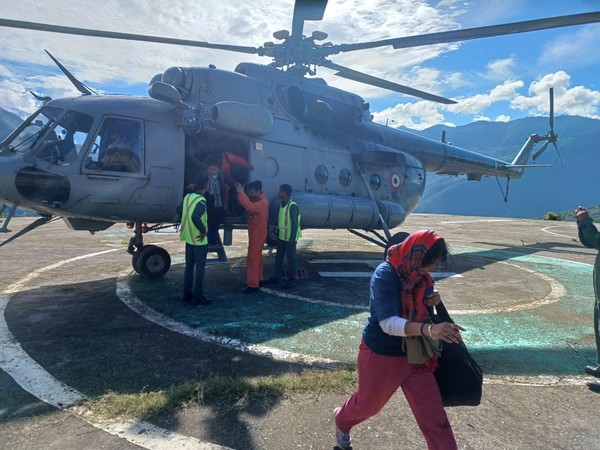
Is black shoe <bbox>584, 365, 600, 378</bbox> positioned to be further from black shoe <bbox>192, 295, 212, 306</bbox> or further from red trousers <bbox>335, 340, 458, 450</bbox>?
black shoe <bbox>192, 295, 212, 306</bbox>

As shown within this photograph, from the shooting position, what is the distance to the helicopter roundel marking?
37.7 feet

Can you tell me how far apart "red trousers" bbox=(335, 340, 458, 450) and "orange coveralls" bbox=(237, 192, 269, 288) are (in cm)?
471

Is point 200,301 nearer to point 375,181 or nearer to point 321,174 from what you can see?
point 321,174

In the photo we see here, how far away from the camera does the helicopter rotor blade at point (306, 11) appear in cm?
798

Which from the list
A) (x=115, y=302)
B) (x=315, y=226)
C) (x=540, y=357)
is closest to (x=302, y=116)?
(x=315, y=226)

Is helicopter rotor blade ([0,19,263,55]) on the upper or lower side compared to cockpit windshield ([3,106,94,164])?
upper

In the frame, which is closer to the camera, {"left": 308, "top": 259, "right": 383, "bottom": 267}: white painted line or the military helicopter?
the military helicopter

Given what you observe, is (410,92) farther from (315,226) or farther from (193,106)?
(193,106)

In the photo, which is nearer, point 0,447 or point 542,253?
point 0,447

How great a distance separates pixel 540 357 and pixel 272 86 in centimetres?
741

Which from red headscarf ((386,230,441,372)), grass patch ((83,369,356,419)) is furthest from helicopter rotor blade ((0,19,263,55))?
red headscarf ((386,230,441,372))

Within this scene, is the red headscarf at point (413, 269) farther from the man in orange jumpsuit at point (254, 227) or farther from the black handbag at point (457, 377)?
the man in orange jumpsuit at point (254, 227)

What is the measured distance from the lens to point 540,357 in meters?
4.57

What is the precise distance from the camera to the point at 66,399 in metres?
3.37
